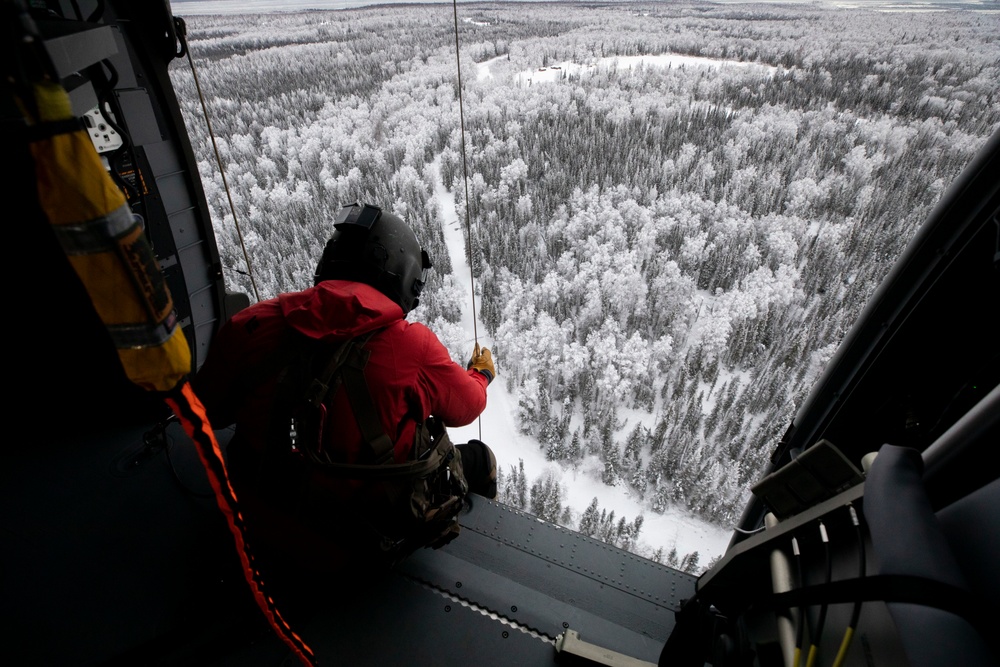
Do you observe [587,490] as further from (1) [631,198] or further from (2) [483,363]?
(1) [631,198]

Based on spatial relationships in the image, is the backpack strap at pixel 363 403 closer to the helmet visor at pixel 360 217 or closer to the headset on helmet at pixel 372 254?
the headset on helmet at pixel 372 254

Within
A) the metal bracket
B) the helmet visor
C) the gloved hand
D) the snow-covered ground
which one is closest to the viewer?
the metal bracket

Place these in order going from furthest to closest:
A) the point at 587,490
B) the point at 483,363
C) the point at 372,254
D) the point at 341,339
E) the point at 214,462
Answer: the point at 587,490 → the point at 483,363 → the point at 372,254 → the point at 341,339 → the point at 214,462

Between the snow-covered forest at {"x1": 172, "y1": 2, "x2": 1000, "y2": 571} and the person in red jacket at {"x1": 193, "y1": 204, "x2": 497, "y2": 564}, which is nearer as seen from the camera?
the person in red jacket at {"x1": 193, "y1": 204, "x2": 497, "y2": 564}

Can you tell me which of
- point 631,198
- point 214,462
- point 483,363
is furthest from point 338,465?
point 631,198

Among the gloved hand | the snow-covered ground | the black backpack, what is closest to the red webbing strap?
the black backpack

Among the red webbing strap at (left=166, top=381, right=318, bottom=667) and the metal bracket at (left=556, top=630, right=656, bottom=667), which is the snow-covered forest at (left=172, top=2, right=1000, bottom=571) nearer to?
the metal bracket at (left=556, top=630, right=656, bottom=667)

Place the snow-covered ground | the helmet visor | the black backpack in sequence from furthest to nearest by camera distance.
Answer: the snow-covered ground < the helmet visor < the black backpack

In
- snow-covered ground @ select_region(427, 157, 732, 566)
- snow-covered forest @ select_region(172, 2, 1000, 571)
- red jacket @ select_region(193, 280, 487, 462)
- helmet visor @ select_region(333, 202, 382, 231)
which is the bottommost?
snow-covered ground @ select_region(427, 157, 732, 566)
